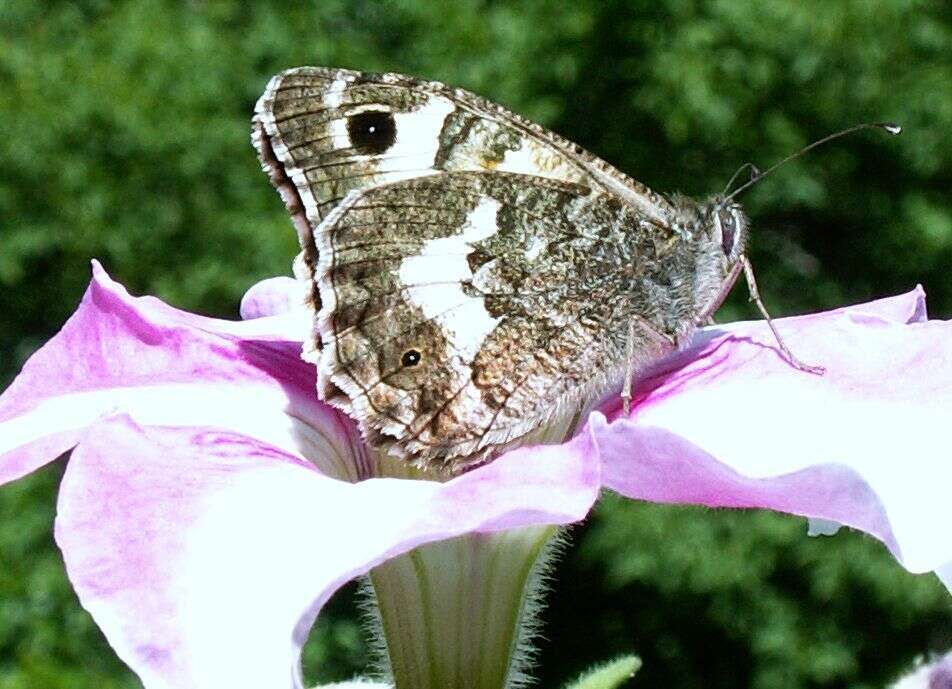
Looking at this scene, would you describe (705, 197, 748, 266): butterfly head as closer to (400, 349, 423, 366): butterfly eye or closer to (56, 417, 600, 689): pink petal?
(400, 349, 423, 366): butterfly eye

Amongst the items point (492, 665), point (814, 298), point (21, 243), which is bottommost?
point (814, 298)

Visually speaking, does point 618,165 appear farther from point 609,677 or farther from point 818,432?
point 818,432

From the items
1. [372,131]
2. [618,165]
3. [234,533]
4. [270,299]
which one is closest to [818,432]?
[234,533]

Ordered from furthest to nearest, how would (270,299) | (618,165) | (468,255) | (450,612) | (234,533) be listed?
(618,165), (270,299), (468,255), (450,612), (234,533)

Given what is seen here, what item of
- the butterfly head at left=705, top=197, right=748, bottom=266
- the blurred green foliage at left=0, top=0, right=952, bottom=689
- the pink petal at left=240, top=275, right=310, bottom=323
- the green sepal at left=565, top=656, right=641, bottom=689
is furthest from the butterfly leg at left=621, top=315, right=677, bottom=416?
the blurred green foliage at left=0, top=0, right=952, bottom=689

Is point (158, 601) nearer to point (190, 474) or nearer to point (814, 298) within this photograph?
point (190, 474)

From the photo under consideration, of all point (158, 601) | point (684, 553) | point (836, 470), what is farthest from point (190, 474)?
point (684, 553)
